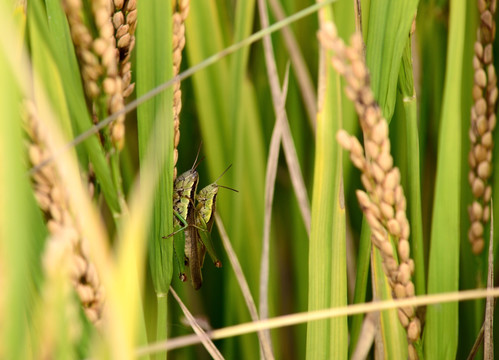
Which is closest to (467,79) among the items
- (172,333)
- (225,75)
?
(225,75)

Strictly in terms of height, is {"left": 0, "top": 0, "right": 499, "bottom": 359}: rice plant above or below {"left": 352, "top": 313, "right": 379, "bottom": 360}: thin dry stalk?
above

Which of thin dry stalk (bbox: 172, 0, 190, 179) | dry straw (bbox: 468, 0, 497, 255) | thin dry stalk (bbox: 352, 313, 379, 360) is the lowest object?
A: thin dry stalk (bbox: 352, 313, 379, 360)

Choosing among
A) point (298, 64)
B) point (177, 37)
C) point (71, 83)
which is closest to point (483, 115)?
point (298, 64)

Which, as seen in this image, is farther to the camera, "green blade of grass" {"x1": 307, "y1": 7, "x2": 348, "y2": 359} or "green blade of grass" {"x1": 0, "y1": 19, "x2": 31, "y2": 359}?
"green blade of grass" {"x1": 307, "y1": 7, "x2": 348, "y2": 359}

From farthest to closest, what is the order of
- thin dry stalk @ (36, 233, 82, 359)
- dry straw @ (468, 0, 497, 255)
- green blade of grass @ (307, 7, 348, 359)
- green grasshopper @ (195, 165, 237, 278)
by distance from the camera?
green grasshopper @ (195, 165, 237, 278)
dry straw @ (468, 0, 497, 255)
green blade of grass @ (307, 7, 348, 359)
thin dry stalk @ (36, 233, 82, 359)

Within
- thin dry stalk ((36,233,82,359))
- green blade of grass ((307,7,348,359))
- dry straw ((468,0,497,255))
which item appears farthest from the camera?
dry straw ((468,0,497,255))

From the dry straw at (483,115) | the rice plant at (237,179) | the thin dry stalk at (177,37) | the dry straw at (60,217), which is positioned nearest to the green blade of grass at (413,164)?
the rice plant at (237,179)

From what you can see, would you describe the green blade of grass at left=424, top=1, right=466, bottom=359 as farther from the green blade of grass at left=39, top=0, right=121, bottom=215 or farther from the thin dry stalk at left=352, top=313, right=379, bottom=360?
the green blade of grass at left=39, top=0, right=121, bottom=215

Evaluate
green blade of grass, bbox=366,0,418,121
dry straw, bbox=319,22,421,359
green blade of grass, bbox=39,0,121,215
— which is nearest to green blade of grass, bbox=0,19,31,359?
green blade of grass, bbox=39,0,121,215

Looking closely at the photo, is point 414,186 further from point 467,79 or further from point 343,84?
point 467,79
